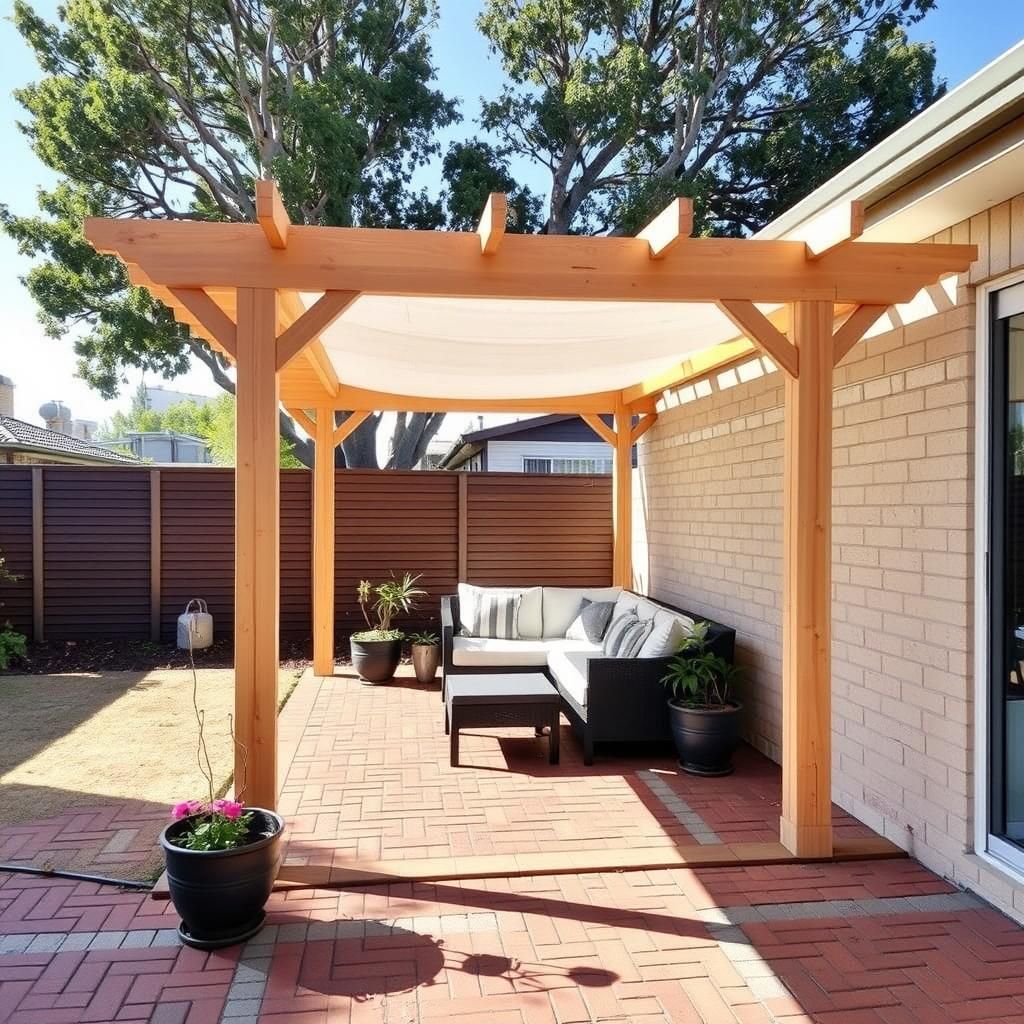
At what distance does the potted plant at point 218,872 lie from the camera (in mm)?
2908

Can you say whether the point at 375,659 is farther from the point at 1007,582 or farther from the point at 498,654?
the point at 1007,582

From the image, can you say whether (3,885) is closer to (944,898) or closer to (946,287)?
(944,898)

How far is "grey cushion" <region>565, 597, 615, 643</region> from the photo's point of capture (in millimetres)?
6824

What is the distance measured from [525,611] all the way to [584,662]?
146 centimetres

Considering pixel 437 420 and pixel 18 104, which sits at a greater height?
pixel 18 104

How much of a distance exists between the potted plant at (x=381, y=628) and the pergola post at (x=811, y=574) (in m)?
4.36

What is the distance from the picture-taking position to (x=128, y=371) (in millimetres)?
12516

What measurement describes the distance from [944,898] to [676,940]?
1.22m

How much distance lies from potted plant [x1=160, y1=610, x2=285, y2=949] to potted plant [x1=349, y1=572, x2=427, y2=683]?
415cm

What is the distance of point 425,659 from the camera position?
7.46m

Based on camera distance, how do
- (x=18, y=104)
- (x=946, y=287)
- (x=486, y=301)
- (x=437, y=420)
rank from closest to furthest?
(x=946, y=287) → (x=486, y=301) → (x=18, y=104) → (x=437, y=420)

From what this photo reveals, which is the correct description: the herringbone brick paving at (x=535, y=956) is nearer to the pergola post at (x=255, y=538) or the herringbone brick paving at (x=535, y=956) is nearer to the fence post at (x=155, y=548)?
the pergola post at (x=255, y=538)

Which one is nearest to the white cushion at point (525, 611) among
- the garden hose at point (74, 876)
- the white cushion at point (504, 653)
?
the white cushion at point (504, 653)

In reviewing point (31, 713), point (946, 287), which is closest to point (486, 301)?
point (946, 287)
